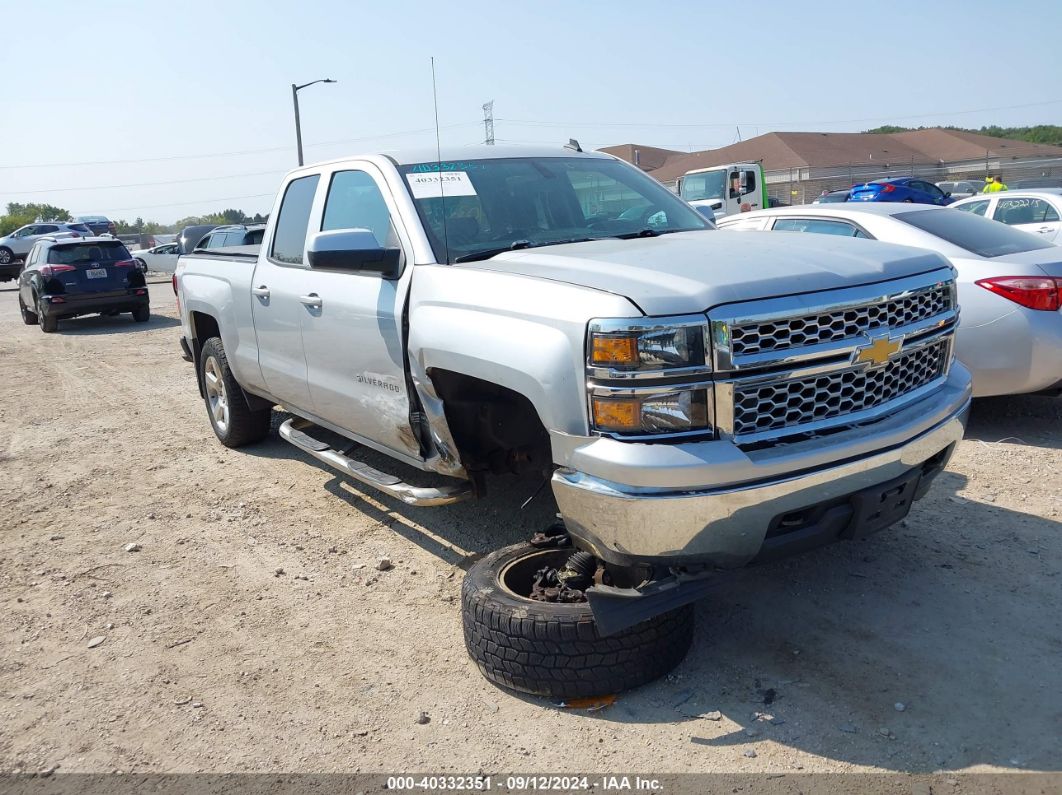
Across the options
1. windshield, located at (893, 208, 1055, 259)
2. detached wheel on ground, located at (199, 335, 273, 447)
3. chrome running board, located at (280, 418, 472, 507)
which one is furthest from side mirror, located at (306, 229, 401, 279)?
windshield, located at (893, 208, 1055, 259)

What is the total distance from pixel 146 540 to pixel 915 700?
157 inches

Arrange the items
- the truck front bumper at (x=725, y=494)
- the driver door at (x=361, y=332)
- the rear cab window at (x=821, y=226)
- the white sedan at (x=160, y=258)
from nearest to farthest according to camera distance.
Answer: the truck front bumper at (x=725, y=494) < the driver door at (x=361, y=332) < the rear cab window at (x=821, y=226) < the white sedan at (x=160, y=258)

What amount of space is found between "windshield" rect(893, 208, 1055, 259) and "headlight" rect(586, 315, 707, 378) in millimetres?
3999

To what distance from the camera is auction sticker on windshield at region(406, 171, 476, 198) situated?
3.98 meters

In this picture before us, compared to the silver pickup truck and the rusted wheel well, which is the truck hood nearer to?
the silver pickup truck

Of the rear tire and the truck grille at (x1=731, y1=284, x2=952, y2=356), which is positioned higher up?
the truck grille at (x1=731, y1=284, x2=952, y2=356)

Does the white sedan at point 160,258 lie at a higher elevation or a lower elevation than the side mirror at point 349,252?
lower

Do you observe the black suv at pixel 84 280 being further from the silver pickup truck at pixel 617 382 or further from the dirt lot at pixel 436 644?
the silver pickup truck at pixel 617 382

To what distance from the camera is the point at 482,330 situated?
320 cm

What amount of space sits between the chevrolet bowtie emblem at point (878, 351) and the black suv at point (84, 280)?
1578cm

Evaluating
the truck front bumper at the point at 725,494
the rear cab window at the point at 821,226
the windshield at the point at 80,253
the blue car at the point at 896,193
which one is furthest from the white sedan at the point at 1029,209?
the windshield at the point at 80,253

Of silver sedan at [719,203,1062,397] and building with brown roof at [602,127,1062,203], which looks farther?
building with brown roof at [602,127,1062,203]

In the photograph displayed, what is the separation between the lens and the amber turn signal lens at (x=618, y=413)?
8.82 feet

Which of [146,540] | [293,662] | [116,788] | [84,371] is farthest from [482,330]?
[84,371]
